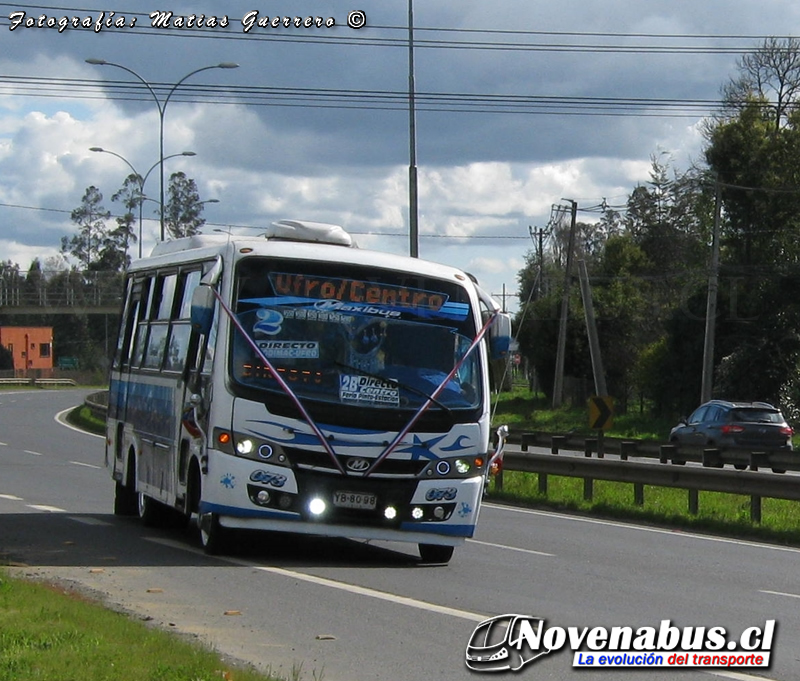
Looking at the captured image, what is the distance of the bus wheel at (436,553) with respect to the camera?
44.5ft

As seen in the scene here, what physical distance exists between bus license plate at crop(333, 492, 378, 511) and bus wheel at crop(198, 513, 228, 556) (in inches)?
47.6

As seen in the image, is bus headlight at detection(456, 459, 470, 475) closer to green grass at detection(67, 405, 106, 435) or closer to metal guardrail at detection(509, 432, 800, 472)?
metal guardrail at detection(509, 432, 800, 472)

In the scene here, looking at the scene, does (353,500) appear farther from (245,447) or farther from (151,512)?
(151,512)

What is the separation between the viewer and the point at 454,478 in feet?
43.1

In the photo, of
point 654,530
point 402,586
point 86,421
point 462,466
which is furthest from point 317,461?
point 86,421

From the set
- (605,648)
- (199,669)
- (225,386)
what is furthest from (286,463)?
(199,669)

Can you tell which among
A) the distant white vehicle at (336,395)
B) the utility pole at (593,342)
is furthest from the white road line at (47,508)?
the utility pole at (593,342)

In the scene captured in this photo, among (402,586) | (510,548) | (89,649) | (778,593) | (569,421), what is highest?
(89,649)

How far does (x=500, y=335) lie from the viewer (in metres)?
13.4

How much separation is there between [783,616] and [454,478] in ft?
11.0

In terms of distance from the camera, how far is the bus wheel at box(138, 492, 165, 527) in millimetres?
16125

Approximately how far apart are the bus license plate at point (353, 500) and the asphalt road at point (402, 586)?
1.88 ft

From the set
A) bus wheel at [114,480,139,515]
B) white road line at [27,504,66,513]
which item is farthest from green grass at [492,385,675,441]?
bus wheel at [114,480,139,515]

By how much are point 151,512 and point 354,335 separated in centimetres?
428
